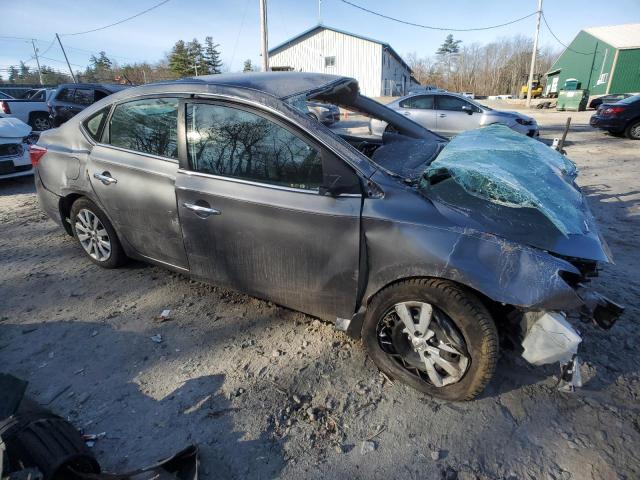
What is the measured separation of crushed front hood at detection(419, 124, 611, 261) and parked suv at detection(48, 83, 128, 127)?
10996 millimetres

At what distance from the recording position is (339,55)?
114ft

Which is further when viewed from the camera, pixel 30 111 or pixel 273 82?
pixel 30 111

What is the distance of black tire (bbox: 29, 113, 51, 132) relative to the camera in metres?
13.1

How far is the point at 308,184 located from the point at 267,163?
0.33 meters

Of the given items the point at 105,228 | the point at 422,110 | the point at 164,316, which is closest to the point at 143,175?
the point at 105,228

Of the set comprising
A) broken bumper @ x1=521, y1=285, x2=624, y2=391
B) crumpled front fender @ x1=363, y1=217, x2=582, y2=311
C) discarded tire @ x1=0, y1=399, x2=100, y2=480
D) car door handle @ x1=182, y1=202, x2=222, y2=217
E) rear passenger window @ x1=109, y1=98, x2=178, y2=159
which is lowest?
discarded tire @ x1=0, y1=399, x2=100, y2=480

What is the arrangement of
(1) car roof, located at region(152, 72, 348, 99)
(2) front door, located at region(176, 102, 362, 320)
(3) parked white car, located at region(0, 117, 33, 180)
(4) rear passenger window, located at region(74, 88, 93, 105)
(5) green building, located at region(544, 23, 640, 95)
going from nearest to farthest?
(2) front door, located at region(176, 102, 362, 320) < (1) car roof, located at region(152, 72, 348, 99) < (3) parked white car, located at region(0, 117, 33, 180) < (4) rear passenger window, located at region(74, 88, 93, 105) < (5) green building, located at region(544, 23, 640, 95)

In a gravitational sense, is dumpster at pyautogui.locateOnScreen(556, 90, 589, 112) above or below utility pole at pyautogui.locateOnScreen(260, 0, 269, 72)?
below

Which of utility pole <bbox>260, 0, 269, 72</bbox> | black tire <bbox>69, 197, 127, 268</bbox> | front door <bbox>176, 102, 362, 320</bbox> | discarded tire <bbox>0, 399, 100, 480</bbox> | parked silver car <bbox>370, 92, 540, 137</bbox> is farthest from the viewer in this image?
utility pole <bbox>260, 0, 269, 72</bbox>

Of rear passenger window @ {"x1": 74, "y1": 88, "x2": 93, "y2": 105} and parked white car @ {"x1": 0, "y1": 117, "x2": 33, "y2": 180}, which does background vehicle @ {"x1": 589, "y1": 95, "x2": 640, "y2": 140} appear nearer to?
parked white car @ {"x1": 0, "y1": 117, "x2": 33, "y2": 180}

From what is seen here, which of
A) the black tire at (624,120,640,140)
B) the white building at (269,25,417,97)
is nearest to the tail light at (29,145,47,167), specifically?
the black tire at (624,120,640,140)

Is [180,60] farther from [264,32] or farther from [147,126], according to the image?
[147,126]

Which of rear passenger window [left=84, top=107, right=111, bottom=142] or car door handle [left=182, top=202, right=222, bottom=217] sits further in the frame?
rear passenger window [left=84, top=107, right=111, bottom=142]

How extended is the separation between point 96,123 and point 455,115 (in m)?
9.65
